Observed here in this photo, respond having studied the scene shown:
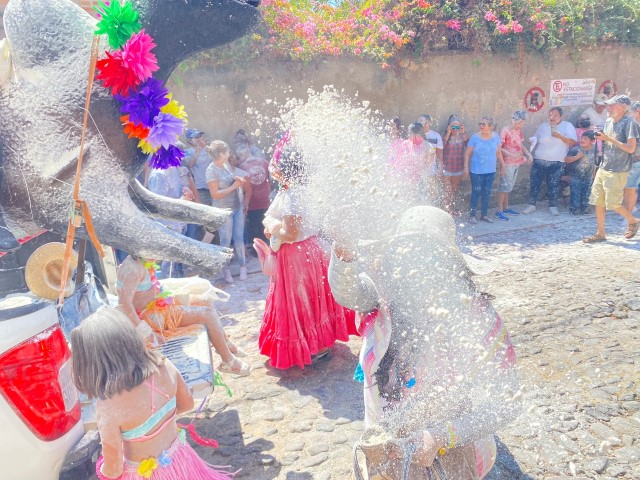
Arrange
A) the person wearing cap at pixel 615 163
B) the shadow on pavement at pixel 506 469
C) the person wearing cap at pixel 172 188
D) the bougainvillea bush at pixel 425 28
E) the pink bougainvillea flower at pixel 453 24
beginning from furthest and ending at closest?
the pink bougainvillea flower at pixel 453 24, the bougainvillea bush at pixel 425 28, the person wearing cap at pixel 615 163, the person wearing cap at pixel 172 188, the shadow on pavement at pixel 506 469

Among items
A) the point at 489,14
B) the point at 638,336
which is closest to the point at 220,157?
the point at 638,336

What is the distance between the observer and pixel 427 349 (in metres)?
2.26

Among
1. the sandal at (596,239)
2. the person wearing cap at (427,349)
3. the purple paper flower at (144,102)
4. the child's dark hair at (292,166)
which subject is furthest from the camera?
the sandal at (596,239)

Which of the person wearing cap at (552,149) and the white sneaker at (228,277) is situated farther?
the person wearing cap at (552,149)

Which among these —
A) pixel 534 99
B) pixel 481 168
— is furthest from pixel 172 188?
pixel 534 99

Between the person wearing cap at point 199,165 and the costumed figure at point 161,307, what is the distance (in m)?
3.00

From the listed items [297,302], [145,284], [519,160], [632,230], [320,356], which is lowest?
[320,356]

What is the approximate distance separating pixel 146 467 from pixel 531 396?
2731mm

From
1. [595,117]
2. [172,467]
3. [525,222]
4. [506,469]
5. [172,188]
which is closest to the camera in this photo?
[172,467]

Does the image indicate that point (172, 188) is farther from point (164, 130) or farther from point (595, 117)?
point (595, 117)

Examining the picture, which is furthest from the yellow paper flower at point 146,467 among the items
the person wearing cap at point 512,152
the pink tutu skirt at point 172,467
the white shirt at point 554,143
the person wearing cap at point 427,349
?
the white shirt at point 554,143

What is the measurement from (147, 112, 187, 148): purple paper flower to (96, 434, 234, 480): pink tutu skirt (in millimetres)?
1465

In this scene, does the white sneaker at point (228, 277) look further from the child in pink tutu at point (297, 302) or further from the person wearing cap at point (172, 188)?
the child in pink tutu at point (297, 302)

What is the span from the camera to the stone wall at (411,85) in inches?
312
